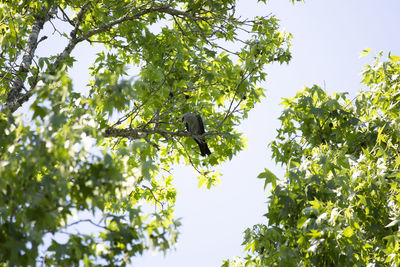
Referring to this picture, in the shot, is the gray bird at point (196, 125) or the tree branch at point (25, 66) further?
the gray bird at point (196, 125)

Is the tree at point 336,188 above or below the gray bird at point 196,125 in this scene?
below

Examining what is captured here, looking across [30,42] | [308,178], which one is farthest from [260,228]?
[30,42]

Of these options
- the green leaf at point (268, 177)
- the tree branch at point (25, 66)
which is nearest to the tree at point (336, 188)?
the green leaf at point (268, 177)

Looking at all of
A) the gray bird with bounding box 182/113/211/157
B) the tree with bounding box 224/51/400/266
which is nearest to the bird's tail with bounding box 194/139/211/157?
the gray bird with bounding box 182/113/211/157

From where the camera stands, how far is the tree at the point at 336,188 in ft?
13.9

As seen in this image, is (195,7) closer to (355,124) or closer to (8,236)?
(355,124)

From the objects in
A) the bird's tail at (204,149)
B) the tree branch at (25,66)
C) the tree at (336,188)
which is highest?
the tree branch at (25,66)

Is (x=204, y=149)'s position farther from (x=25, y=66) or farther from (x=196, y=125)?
(x=25, y=66)

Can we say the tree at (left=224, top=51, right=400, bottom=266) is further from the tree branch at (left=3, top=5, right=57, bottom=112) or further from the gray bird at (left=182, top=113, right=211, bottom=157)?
the tree branch at (left=3, top=5, right=57, bottom=112)

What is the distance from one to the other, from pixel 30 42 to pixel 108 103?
13.4 feet

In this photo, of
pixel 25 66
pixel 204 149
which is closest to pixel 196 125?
pixel 204 149

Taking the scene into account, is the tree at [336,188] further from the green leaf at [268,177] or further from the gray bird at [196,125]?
the gray bird at [196,125]

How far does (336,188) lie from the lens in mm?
5168

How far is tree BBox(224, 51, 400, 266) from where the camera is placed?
424 centimetres
